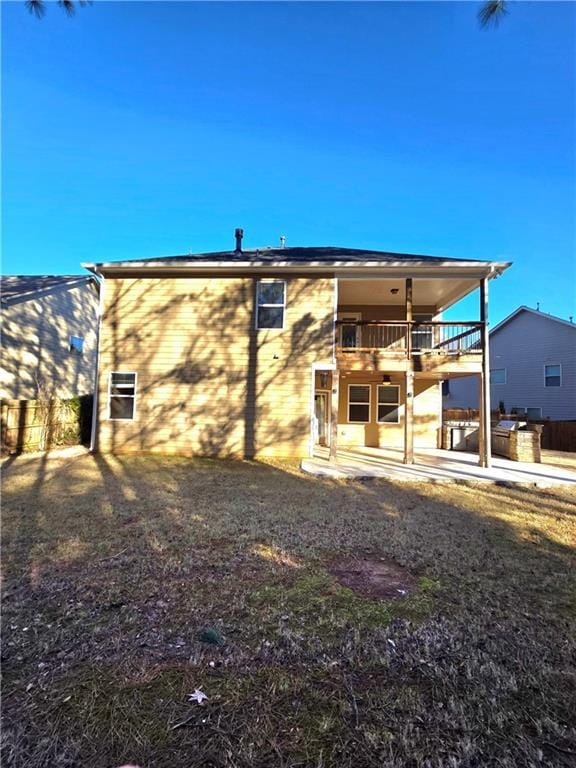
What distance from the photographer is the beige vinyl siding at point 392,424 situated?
43.5 feet

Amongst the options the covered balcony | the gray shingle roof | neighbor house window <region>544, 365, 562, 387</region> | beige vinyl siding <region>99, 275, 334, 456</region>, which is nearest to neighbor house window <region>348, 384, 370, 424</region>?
the covered balcony

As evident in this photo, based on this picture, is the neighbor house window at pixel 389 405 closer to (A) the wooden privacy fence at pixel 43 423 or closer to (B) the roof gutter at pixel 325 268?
(B) the roof gutter at pixel 325 268

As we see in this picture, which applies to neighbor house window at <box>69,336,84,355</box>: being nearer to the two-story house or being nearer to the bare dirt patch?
the two-story house

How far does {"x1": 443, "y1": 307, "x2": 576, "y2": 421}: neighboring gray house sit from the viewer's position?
62.0ft

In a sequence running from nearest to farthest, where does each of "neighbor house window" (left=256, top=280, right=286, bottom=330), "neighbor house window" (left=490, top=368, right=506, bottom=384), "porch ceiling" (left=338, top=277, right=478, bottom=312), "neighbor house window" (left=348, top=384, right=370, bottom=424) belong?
"porch ceiling" (left=338, top=277, right=478, bottom=312) < "neighbor house window" (left=256, top=280, right=286, bottom=330) < "neighbor house window" (left=348, top=384, right=370, bottom=424) < "neighbor house window" (left=490, top=368, right=506, bottom=384)

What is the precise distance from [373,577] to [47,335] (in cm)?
1582

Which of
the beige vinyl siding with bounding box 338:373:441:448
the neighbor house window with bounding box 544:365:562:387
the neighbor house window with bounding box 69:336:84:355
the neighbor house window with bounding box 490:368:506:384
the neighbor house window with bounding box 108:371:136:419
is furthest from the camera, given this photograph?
the neighbor house window with bounding box 490:368:506:384

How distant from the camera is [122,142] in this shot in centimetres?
1155

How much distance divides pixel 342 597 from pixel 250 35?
10826mm

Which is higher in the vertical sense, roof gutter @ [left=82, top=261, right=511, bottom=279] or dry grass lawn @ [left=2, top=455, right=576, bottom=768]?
roof gutter @ [left=82, top=261, right=511, bottom=279]

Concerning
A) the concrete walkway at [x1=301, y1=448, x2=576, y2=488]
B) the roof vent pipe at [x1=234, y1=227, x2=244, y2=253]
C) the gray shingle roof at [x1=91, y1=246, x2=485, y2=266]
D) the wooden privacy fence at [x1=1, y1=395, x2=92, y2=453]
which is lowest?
the concrete walkway at [x1=301, y1=448, x2=576, y2=488]

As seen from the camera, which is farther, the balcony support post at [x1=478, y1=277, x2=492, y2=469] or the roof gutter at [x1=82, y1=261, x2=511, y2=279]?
the roof gutter at [x1=82, y1=261, x2=511, y2=279]

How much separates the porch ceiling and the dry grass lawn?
7.21 m

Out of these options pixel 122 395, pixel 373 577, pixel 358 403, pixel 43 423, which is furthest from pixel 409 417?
pixel 43 423
